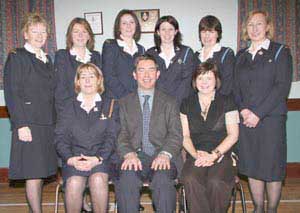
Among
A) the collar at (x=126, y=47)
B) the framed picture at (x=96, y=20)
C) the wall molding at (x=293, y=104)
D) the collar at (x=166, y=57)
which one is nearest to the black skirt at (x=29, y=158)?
the collar at (x=126, y=47)

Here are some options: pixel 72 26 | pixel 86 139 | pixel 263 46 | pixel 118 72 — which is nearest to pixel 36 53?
pixel 72 26

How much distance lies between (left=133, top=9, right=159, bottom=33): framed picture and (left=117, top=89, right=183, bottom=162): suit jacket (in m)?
1.67

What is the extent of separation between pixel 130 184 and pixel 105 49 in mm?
1246

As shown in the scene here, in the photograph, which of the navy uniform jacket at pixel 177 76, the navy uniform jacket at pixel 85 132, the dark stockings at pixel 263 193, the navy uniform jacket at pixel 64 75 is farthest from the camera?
the navy uniform jacket at pixel 177 76

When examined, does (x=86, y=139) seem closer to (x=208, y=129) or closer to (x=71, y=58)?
(x=71, y=58)

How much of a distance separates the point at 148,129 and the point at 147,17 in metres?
1.90

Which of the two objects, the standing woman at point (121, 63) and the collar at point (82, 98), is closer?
the collar at point (82, 98)

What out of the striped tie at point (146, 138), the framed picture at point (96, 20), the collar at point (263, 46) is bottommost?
the striped tie at point (146, 138)

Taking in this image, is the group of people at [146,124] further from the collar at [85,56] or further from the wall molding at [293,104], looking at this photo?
the wall molding at [293,104]

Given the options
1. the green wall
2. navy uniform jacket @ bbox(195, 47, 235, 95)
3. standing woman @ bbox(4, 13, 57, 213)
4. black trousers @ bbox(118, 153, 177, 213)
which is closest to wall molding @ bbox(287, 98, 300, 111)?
the green wall

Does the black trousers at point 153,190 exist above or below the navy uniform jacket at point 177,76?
below

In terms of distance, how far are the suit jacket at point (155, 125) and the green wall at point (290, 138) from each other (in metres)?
2.14

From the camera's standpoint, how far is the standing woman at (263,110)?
313cm

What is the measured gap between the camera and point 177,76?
345cm
